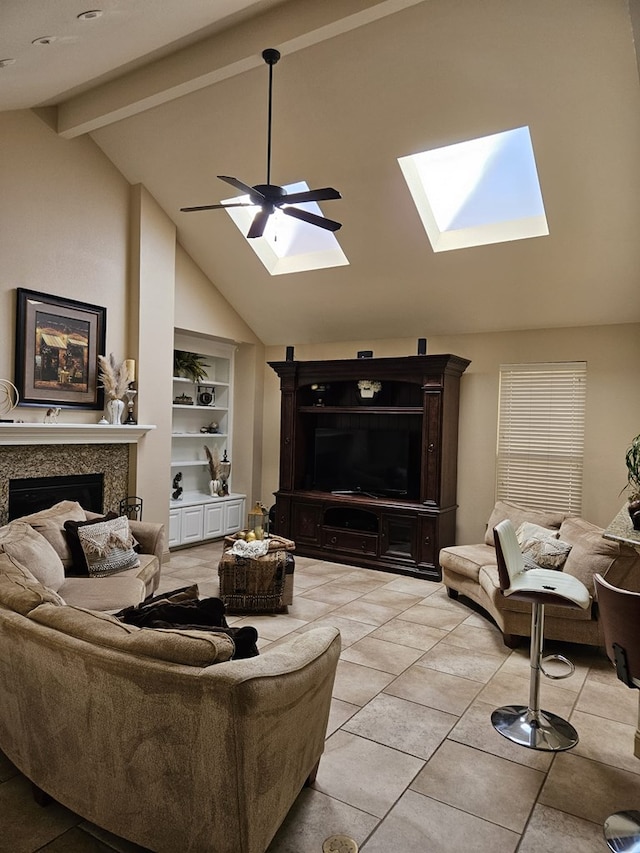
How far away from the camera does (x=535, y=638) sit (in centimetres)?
309

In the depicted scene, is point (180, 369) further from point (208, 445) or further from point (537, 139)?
point (537, 139)

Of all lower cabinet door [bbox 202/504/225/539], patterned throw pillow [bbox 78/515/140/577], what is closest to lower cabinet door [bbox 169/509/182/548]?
lower cabinet door [bbox 202/504/225/539]

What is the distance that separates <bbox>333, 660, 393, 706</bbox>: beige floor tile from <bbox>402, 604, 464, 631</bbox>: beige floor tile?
1053mm

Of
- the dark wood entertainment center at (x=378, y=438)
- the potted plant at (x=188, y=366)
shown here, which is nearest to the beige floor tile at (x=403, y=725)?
the dark wood entertainment center at (x=378, y=438)

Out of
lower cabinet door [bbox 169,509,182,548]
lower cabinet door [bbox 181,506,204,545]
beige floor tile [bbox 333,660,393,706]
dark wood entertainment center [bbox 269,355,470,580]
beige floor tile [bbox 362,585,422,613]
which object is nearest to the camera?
beige floor tile [bbox 333,660,393,706]

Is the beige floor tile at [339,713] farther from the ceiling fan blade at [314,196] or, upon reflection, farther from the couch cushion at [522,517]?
the ceiling fan blade at [314,196]

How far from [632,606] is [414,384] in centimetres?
466

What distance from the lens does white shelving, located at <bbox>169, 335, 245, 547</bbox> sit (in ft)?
23.3

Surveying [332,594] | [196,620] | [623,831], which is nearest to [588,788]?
[623,831]

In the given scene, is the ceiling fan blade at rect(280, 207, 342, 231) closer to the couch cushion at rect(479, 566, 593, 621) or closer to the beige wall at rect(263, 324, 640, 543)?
the couch cushion at rect(479, 566, 593, 621)

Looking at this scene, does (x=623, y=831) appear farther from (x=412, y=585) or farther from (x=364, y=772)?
(x=412, y=585)

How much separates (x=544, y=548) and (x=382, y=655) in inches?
58.3

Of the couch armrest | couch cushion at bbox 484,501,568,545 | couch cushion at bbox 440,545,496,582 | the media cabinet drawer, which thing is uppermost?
couch cushion at bbox 484,501,568,545

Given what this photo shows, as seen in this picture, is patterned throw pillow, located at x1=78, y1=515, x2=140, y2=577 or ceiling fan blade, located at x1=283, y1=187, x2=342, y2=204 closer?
ceiling fan blade, located at x1=283, y1=187, x2=342, y2=204
